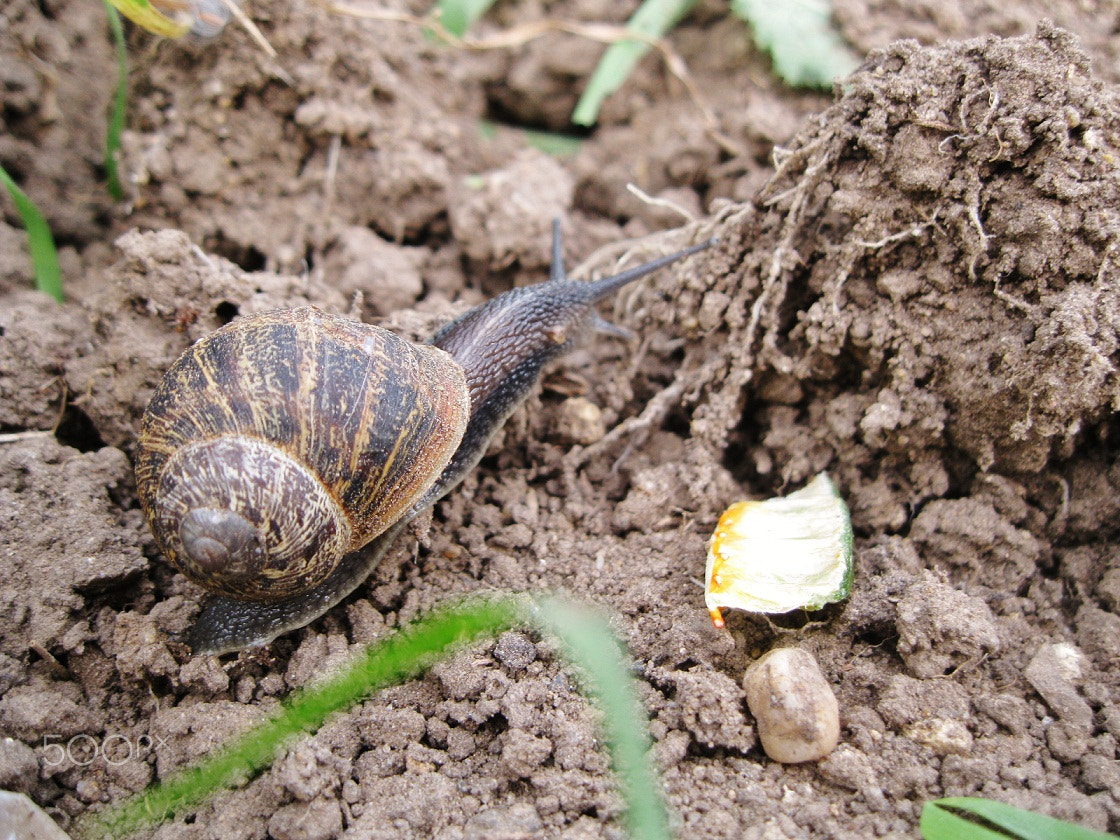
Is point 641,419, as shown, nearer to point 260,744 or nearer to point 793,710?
point 793,710

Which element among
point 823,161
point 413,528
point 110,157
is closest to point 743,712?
point 413,528

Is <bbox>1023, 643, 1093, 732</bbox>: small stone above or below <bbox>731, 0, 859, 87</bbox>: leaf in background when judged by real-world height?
below

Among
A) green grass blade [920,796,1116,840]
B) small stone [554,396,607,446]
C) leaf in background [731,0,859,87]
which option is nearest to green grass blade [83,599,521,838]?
small stone [554,396,607,446]

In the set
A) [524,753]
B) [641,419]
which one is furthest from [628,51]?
[524,753]

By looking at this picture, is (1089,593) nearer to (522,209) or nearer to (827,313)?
(827,313)

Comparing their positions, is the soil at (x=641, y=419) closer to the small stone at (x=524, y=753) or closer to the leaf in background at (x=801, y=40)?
the small stone at (x=524, y=753)

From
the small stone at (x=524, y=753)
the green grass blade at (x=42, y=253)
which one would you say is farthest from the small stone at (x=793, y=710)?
the green grass blade at (x=42, y=253)

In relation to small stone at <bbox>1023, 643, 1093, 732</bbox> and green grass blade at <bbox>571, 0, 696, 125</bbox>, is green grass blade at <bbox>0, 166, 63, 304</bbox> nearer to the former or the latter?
green grass blade at <bbox>571, 0, 696, 125</bbox>
